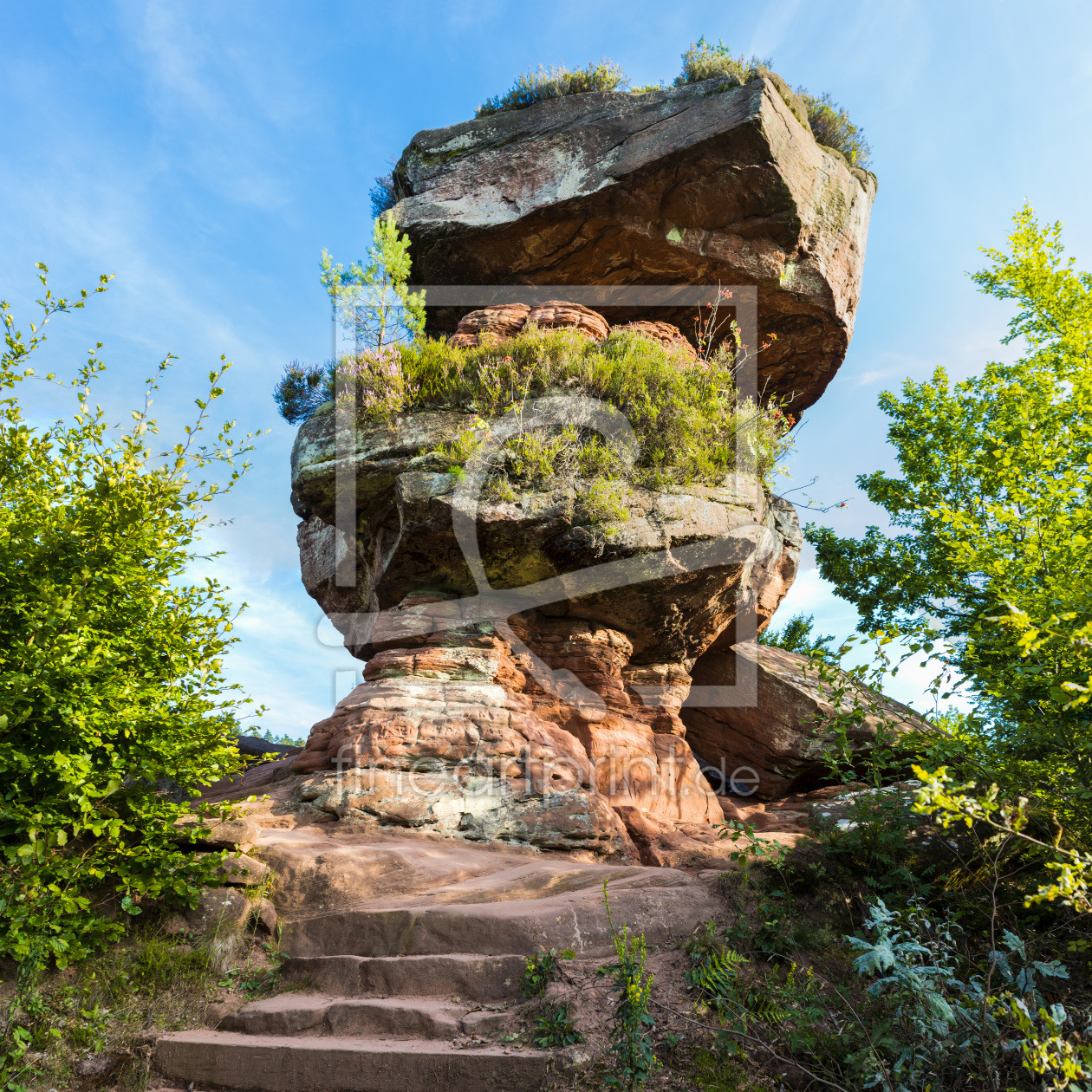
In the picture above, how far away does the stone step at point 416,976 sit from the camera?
16.4 feet

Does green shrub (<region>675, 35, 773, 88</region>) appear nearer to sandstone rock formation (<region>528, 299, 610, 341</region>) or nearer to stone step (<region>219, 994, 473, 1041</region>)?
sandstone rock formation (<region>528, 299, 610, 341</region>)

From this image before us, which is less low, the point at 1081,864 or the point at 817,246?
the point at 817,246

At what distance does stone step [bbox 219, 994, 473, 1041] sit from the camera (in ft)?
15.0

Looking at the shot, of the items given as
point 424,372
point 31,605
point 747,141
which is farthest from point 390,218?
point 31,605

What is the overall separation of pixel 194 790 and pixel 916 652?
586cm

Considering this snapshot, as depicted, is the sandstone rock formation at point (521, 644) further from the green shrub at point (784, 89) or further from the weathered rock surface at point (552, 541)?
the green shrub at point (784, 89)

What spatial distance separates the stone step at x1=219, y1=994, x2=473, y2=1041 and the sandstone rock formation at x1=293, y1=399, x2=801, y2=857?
9.72 feet

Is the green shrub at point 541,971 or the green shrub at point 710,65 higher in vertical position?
the green shrub at point 710,65

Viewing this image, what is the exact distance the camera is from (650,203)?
12.4 meters

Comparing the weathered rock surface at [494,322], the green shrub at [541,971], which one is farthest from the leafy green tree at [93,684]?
the weathered rock surface at [494,322]

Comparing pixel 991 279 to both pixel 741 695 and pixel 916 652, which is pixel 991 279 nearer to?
pixel 741 695

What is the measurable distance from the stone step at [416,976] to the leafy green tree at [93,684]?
127 cm

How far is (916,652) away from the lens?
18.1 ft

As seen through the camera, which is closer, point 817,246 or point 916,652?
point 916,652
